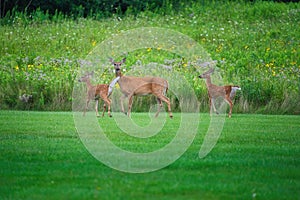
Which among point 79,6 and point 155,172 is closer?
point 155,172

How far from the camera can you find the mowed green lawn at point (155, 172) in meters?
7.14

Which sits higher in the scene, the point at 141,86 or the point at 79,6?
the point at 79,6

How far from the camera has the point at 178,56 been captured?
28031 millimetres

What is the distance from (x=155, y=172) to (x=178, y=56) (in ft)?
65.1

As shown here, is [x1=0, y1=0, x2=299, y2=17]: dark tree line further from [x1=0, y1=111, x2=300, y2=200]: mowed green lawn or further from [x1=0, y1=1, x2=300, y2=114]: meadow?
[x1=0, y1=111, x2=300, y2=200]: mowed green lawn

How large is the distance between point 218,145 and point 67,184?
417cm

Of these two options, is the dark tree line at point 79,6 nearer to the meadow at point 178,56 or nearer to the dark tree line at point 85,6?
the dark tree line at point 85,6

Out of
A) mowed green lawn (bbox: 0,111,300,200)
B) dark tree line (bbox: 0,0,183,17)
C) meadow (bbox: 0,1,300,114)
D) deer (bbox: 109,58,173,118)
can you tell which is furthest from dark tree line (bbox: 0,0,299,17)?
mowed green lawn (bbox: 0,111,300,200)

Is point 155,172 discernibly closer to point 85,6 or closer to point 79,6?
point 79,6

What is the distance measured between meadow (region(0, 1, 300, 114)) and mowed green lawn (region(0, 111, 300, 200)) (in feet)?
21.5

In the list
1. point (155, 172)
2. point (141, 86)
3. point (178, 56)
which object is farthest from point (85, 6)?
point (155, 172)

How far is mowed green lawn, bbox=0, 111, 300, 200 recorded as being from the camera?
7145 millimetres

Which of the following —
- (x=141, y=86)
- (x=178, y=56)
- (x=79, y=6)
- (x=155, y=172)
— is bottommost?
(x=155, y=172)

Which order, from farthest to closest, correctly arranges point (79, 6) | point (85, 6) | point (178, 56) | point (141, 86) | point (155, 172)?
point (85, 6) → point (79, 6) → point (178, 56) → point (141, 86) → point (155, 172)
